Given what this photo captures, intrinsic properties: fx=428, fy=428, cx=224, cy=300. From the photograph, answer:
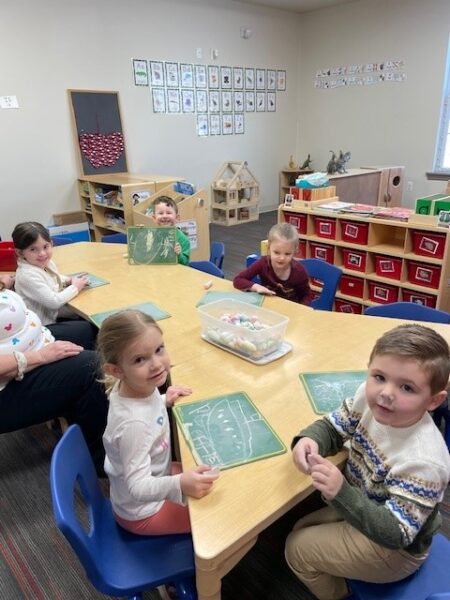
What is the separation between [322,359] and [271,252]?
849 millimetres

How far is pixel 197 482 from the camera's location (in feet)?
3.12

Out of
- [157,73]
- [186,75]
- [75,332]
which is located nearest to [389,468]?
[75,332]

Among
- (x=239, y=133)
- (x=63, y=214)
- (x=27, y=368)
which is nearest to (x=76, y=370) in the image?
(x=27, y=368)

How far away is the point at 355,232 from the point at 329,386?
80.4 inches

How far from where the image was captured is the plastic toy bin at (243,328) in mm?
1479

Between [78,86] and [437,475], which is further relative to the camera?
[78,86]

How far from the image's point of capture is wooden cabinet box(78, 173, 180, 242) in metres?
4.29

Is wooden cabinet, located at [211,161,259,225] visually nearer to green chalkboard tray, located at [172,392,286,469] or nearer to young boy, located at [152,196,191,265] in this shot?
young boy, located at [152,196,191,265]

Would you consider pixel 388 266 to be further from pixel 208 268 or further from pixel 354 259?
pixel 208 268

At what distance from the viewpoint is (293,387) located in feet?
4.35

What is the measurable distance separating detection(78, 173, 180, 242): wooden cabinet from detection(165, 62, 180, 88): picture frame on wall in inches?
57.3

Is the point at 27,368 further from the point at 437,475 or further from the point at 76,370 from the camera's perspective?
the point at 437,475

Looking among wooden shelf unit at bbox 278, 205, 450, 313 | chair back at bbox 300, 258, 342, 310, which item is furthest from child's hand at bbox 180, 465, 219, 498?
wooden shelf unit at bbox 278, 205, 450, 313

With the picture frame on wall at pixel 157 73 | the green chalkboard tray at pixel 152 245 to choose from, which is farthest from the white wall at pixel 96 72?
the green chalkboard tray at pixel 152 245
